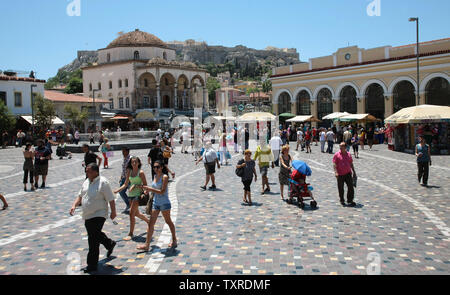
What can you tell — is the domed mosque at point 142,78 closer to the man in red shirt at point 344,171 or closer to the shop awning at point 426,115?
the shop awning at point 426,115

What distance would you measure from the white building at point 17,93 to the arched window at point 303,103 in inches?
1029

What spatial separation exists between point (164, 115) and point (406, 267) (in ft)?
184

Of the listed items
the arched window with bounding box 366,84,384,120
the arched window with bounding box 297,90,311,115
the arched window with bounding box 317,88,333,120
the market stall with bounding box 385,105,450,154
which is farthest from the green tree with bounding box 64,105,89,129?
the market stall with bounding box 385,105,450,154

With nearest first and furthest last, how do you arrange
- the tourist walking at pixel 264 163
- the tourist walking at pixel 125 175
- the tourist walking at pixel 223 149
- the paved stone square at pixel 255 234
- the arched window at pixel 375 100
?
the paved stone square at pixel 255 234
the tourist walking at pixel 125 175
the tourist walking at pixel 264 163
the tourist walking at pixel 223 149
the arched window at pixel 375 100

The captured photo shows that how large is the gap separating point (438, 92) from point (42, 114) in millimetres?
33689

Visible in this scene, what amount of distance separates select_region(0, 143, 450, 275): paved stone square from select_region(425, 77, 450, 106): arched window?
23.2m

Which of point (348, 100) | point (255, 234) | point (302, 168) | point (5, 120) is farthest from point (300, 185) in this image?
point (348, 100)

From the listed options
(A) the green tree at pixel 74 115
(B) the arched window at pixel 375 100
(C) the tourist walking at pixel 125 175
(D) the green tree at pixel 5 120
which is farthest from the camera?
(A) the green tree at pixel 74 115

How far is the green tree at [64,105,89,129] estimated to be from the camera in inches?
1799

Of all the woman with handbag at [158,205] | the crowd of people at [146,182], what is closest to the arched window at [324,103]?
the crowd of people at [146,182]

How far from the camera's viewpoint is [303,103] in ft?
146

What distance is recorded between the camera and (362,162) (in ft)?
62.7

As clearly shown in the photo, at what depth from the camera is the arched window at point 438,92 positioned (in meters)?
33.0

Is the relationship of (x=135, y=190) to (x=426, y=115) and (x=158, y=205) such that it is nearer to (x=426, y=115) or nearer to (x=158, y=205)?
(x=158, y=205)
